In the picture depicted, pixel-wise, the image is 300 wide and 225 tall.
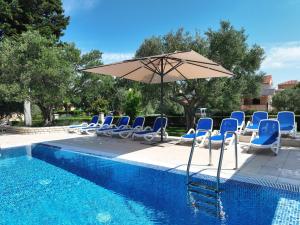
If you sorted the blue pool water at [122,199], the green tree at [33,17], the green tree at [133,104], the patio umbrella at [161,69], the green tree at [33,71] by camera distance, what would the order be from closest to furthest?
the blue pool water at [122,199] → the patio umbrella at [161,69] → the green tree at [33,71] → the green tree at [33,17] → the green tree at [133,104]

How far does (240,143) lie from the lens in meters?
9.81

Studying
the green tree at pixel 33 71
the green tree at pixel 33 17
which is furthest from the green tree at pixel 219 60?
the green tree at pixel 33 17

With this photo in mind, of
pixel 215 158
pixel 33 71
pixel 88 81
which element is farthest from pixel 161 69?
pixel 88 81

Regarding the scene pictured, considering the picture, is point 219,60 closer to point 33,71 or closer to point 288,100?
point 33,71

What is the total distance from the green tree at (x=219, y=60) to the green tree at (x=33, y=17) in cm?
944

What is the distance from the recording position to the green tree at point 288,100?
104ft

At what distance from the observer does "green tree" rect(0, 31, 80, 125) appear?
13.6 m

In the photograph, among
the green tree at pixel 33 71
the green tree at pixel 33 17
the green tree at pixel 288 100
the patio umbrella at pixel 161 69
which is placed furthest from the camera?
the green tree at pixel 288 100

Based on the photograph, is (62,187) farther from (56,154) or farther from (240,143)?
(240,143)

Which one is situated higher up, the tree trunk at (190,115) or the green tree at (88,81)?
the green tree at (88,81)

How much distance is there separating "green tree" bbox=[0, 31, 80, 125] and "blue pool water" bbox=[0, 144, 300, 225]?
24.8 feet

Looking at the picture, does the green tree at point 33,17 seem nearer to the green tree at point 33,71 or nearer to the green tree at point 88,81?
the green tree at point 33,71

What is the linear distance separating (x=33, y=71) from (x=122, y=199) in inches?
432

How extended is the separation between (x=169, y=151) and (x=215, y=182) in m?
3.25
